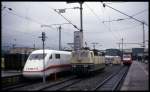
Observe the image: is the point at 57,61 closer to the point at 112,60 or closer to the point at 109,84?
the point at 109,84

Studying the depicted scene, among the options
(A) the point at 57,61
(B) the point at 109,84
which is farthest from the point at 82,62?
(B) the point at 109,84

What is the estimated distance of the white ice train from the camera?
24.8 m

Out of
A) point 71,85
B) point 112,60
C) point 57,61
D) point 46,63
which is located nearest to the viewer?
point 71,85

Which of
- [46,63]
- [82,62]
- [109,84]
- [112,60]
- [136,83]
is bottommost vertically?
[112,60]

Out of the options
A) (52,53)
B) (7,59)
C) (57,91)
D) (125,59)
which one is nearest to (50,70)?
(52,53)

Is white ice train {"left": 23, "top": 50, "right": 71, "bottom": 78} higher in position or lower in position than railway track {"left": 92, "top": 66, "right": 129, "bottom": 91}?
higher

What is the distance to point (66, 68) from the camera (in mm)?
32250

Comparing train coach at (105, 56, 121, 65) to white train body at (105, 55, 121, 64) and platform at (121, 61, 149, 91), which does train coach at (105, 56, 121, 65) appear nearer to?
white train body at (105, 55, 121, 64)

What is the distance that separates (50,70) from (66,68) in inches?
229

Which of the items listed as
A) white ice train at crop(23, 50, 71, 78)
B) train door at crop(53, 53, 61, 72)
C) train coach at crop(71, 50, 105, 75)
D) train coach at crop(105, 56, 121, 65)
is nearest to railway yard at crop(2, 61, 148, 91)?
white ice train at crop(23, 50, 71, 78)

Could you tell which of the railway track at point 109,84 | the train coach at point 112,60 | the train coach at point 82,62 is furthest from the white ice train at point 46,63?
the train coach at point 112,60

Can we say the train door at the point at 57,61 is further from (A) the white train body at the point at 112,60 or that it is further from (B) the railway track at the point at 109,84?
(A) the white train body at the point at 112,60

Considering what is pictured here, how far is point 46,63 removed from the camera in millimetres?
25875

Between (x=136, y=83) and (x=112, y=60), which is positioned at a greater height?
(x=136, y=83)
